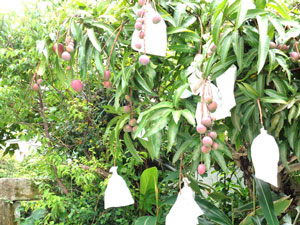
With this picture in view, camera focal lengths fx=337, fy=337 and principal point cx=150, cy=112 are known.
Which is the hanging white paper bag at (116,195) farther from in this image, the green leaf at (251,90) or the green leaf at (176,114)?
the green leaf at (251,90)

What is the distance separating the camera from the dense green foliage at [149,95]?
994 mm

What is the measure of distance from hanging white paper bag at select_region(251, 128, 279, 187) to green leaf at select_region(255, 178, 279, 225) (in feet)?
2.07

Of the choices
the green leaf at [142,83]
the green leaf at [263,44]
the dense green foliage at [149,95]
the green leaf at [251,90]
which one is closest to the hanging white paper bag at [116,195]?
the dense green foliage at [149,95]

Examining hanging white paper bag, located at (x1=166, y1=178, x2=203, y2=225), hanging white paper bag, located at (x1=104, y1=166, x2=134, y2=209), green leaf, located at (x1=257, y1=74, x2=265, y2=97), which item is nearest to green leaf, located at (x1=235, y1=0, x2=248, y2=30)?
green leaf, located at (x1=257, y1=74, x2=265, y2=97)

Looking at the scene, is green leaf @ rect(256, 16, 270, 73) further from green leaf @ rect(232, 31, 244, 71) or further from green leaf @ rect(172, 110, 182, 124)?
green leaf @ rect(172, 110, 182, 124)

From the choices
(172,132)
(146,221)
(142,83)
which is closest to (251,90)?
(172,132)

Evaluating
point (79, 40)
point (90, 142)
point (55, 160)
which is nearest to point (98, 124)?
point (90, 142)

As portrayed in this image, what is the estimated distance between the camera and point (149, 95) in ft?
4.65

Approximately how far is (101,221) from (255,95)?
1.34m

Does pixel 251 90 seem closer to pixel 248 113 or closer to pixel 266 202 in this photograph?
pixel 248 113

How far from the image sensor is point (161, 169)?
228 cm

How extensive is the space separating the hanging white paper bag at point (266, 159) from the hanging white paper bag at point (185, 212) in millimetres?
305

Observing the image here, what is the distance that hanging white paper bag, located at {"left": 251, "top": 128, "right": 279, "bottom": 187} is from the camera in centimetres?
87

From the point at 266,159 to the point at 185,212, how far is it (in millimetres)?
363
